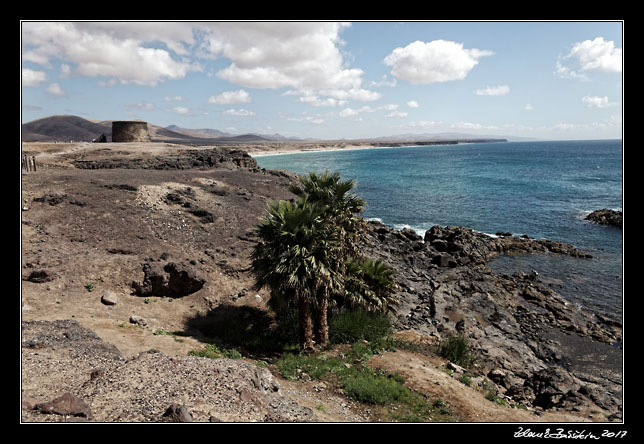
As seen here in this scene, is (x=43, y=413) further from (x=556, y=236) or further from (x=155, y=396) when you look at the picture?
(x=556, y=236)

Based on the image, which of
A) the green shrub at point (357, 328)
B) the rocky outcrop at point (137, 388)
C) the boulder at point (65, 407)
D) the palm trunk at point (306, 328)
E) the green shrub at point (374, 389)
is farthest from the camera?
the green shrub at point (357, 328)

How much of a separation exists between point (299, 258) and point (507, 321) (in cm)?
1467

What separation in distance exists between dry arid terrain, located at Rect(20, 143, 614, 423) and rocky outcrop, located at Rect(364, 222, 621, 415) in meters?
1.52

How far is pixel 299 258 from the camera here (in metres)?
14.2

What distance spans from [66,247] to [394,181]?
7517 centimetres

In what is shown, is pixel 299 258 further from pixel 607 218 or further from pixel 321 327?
pixel 607 218

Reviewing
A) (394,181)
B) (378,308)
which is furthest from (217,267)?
(394,181)

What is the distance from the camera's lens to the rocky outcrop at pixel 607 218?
4259 cm

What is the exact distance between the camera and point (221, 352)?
45.6 ft

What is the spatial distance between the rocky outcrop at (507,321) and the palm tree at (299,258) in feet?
22.3

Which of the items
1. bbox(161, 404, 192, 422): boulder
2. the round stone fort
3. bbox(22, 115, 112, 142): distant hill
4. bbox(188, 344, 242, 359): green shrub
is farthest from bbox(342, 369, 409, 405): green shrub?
bbox(22, 115, 112, 142): distant hill

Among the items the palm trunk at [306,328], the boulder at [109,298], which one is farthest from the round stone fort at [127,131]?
the palm trunk at [306,328]

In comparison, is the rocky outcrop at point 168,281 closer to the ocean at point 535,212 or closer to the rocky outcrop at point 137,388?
the rocky outcrop at point 137,388
